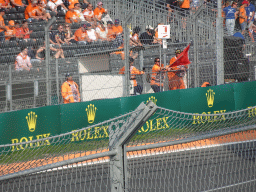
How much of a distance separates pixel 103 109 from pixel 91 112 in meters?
0.34

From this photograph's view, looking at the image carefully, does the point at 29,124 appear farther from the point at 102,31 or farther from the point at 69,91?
the point at 102,31

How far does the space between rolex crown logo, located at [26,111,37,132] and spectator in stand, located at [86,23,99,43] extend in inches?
99.3

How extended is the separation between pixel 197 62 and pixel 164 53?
1.72m

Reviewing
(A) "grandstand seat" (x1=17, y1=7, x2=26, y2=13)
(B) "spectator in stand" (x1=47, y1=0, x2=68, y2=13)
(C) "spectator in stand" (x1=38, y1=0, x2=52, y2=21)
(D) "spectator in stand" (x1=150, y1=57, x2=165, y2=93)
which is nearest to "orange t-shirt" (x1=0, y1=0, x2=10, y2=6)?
(A) "grandstand seat" (x1=17, y1=7, x2=26, y2=13)

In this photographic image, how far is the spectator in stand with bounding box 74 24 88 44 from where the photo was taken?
35.8 feet

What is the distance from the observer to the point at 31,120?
8.73m

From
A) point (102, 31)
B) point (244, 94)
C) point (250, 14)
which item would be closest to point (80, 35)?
point (102, 31)

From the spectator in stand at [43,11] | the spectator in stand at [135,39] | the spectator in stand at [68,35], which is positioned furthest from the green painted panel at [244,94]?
the spectator in stand at [43,11]

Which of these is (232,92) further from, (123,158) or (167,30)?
(123,158)

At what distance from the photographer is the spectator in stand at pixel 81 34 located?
1090 centimetres

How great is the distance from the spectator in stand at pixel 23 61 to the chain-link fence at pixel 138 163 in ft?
7.52

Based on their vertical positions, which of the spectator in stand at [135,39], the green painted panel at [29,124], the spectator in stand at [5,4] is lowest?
the green painted panel at [29,124]

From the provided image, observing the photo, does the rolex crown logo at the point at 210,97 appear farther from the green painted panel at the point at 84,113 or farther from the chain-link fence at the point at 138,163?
the green painted panel at the point at 84,113

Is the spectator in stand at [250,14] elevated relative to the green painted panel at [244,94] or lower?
elevated
